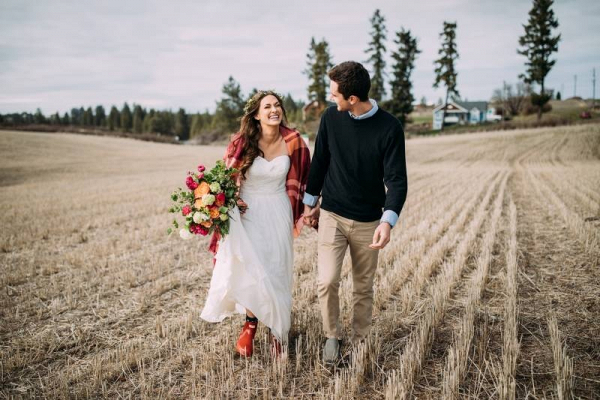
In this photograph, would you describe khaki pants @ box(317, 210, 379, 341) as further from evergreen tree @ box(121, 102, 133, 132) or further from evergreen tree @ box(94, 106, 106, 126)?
evergreen tree @ box(94, 106, 106, 126)

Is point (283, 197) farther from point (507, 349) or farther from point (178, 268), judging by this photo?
point (178, 268)

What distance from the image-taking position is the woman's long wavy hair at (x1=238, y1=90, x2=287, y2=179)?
149 inches

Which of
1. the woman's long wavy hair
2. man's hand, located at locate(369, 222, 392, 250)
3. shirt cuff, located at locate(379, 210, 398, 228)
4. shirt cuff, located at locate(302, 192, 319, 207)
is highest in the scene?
the woman's long wavy hair

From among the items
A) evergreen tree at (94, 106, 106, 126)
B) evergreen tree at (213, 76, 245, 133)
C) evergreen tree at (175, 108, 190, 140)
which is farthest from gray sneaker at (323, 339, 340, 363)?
evergreen tree at (94, 106, 106, 126)

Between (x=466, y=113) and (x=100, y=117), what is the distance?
103905 mm

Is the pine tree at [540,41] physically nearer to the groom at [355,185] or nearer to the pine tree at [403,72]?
the pine tree at [403,72]

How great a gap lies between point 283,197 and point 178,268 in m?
3.36

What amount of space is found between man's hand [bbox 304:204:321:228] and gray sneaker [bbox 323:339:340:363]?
1159 mm

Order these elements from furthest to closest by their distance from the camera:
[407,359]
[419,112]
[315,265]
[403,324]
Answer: [419,112] < [315,265] < [403,324] < [407,359]

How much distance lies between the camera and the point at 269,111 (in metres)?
3.74

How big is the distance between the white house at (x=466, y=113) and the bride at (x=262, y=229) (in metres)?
72.3

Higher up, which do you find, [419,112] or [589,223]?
[419,112]

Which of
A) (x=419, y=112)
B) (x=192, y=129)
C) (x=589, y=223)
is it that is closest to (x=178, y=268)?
(x=589, y=223)

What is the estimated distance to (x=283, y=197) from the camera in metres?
3.90
